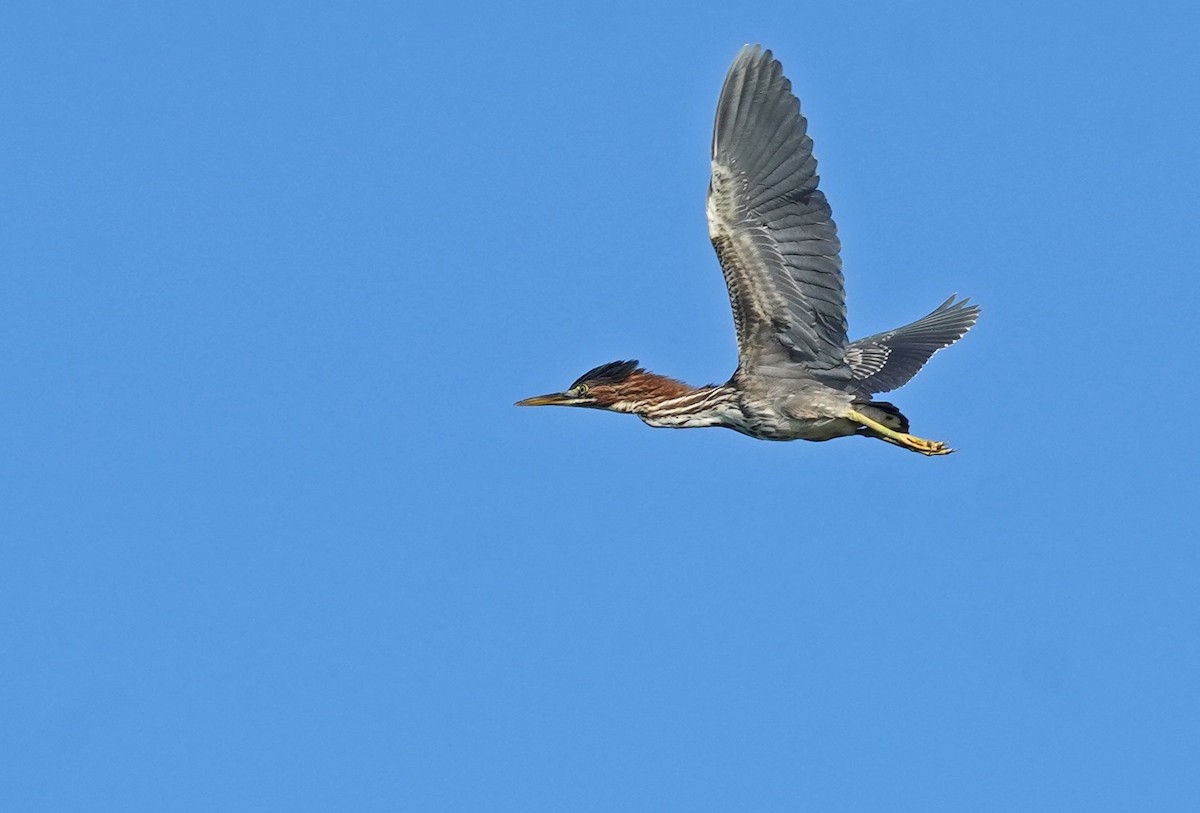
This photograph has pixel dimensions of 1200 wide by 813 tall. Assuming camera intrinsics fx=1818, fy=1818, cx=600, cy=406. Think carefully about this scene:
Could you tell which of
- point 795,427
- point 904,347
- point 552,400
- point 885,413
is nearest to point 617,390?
point 552,400

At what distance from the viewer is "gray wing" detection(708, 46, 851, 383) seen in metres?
13.3

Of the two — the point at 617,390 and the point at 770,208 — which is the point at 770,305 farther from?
the point at 617,390

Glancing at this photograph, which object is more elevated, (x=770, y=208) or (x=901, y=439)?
(x=770, y=208)

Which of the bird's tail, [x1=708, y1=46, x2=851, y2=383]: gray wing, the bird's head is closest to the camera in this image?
[x1=708, y1=46, x2=851, y2=383]: gray wing

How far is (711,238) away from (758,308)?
691mm

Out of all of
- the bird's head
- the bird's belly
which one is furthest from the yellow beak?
the bird's belly

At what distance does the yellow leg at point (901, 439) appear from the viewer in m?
14.2

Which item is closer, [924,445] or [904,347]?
[924,445]

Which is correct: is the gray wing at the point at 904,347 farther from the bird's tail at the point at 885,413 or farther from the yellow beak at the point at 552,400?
the yellow beak at the point at 552,400

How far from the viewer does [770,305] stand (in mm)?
13789

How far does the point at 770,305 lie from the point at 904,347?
3.20m

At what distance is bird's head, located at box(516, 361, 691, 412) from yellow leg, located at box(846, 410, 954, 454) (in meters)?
1.43

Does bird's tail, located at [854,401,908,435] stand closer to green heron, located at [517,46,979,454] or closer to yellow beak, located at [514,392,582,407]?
green heron, located at [517,46,979,454]

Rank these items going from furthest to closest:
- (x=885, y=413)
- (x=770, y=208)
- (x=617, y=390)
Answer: (x=617, y=390), (x=885, y=413), (x=770, y=208)
